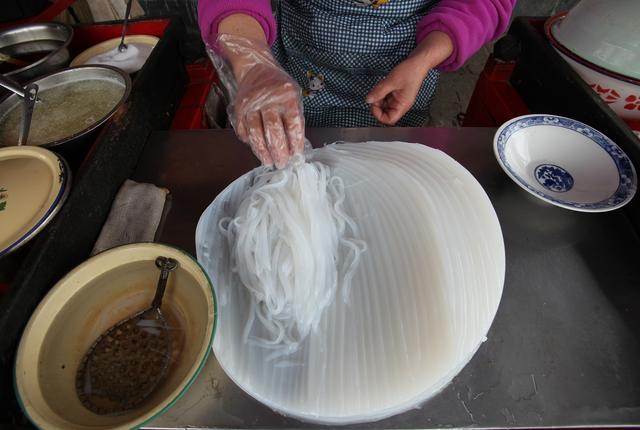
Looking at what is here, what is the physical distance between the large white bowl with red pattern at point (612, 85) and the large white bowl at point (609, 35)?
15mm

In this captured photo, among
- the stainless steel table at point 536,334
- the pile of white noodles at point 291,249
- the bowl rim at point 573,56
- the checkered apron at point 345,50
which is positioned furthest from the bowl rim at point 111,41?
the bowl rim at point 573,56

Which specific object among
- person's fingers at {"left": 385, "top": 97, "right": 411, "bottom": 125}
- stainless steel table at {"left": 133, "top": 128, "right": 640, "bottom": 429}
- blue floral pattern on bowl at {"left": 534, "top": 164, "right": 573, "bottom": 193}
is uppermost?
person's fingers at {"left": 385, "top": 97, "right": 411, "bottom": 125}

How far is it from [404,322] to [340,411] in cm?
28

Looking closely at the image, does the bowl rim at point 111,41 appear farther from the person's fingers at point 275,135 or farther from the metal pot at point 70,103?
the person's fingers at point 275,135

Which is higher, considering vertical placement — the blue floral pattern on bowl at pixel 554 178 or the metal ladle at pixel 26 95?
the metal ladle at pixel 26 95

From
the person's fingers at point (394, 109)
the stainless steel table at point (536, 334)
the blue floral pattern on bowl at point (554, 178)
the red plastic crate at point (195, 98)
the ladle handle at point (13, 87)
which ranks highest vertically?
the ladle handle at point (13, 87)

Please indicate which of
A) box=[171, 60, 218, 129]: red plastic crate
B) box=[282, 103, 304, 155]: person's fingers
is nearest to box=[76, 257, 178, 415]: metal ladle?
box=[282, 103, 304, 155]: person's fingers

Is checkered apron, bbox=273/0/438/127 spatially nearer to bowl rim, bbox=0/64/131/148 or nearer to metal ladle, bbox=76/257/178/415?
bowl rim, bbox=0/64/131/148

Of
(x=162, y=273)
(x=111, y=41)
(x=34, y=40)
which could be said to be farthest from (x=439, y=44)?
(x=34, y=40)

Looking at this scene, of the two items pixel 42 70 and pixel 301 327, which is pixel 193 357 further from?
pixel 42 70

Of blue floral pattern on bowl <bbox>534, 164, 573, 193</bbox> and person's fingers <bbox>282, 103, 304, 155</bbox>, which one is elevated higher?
person's fingers <bbox>282, 103, 304, 155</bbox>

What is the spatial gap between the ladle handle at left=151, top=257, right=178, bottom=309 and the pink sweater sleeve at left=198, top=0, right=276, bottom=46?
99cm

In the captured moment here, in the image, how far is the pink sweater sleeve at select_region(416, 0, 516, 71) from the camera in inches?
61.1

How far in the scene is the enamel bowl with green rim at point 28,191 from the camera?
1078 mm
